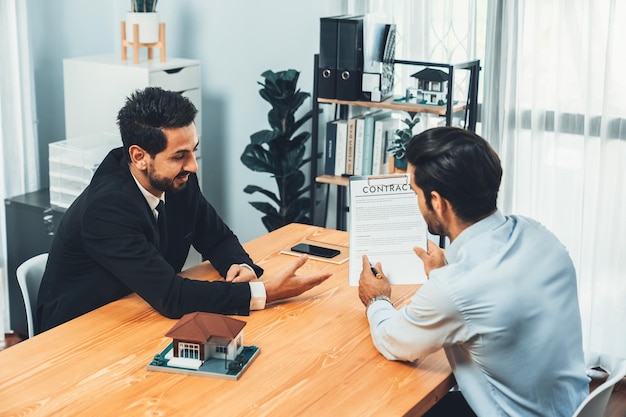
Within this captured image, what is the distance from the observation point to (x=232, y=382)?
2006 millimetres

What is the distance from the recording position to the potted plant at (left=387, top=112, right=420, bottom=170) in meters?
3.82

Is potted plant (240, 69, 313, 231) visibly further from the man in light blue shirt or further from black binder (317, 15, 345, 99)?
the man in light blue shirt

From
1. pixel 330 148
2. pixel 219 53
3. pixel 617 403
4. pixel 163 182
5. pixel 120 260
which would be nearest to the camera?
pixel 120 260

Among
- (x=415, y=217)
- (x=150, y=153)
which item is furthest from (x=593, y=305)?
(x=150, y=153)

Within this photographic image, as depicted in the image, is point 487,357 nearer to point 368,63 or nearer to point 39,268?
point 39,268

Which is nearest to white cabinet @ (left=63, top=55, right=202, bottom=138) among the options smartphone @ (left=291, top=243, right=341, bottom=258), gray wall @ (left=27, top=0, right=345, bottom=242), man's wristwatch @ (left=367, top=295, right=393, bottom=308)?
gray wall @ (left=27, top=0, right=345, bottom=242)

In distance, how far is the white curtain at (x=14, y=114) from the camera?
4176mm

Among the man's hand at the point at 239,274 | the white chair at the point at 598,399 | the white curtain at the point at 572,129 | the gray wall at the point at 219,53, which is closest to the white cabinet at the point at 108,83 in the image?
the gray wall at the point at 219,53

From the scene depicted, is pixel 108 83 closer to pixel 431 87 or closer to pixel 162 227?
pixel 431 87

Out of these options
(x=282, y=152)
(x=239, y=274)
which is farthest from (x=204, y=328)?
(x=282, y=152)

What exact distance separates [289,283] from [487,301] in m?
0.69

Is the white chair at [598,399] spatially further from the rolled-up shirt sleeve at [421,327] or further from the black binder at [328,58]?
the black binder at [328,58]

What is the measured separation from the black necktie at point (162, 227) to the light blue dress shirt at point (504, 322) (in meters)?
0.89

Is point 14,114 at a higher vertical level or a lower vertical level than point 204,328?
higher
